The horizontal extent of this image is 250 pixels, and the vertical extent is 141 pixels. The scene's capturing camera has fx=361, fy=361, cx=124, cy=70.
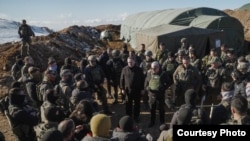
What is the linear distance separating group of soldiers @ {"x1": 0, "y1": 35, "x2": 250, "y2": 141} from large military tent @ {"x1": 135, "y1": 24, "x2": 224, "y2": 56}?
3.80 meters

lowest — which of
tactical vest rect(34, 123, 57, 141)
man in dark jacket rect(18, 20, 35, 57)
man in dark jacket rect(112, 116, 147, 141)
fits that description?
tactical vest rect(34, 123, 57, 141)

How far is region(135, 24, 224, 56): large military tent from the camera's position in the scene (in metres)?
17.2

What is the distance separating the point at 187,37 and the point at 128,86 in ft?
26.9

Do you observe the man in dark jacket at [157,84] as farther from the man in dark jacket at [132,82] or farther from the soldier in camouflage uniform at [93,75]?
the soldier in camouflage uniform at [93,75]

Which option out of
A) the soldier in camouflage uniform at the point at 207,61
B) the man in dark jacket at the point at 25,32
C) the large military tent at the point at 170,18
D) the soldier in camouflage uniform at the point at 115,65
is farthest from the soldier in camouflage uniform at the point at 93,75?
the large military tent at the point at 170,18

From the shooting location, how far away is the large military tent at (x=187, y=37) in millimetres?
17219

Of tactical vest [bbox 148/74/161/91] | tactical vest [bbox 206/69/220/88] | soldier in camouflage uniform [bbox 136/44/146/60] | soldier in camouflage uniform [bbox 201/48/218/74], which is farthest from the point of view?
soldier in camouflage uniform [bbox 136/44/146/60]

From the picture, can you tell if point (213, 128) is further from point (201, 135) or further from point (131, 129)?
point (131, 129)

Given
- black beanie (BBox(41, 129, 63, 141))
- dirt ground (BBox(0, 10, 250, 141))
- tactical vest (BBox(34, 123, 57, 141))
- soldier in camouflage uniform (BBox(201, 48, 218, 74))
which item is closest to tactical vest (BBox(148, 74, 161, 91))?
dirt ground (BBox(0, 10, 250, 141))

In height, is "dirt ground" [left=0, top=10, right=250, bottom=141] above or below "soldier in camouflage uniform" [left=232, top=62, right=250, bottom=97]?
below

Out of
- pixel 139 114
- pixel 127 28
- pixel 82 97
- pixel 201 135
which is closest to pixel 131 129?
pixel 201 135

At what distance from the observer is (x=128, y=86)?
1008 cm

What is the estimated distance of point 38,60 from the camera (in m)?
21.9

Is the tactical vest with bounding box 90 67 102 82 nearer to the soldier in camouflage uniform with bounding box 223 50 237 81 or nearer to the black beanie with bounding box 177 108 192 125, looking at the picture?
the soldier in camouflage uniform with bounding box 223 50 237 81
